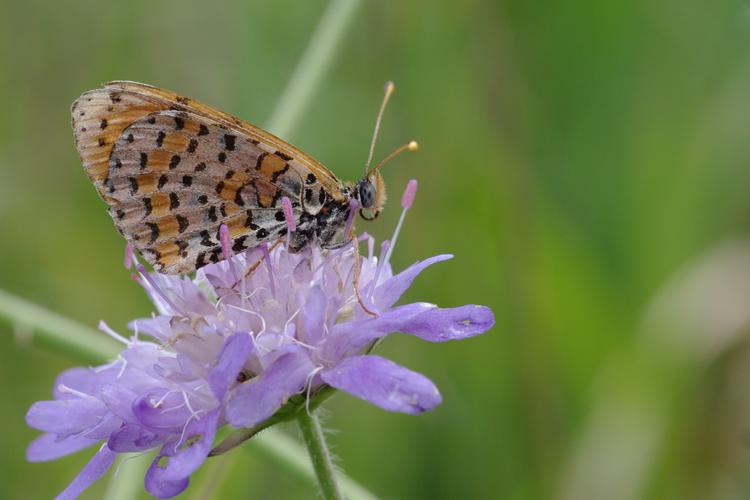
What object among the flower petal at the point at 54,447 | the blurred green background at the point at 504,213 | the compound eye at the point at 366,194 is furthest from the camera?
the blurred green background at the point at 504,213

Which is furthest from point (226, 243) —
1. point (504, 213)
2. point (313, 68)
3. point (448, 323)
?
point (504, 213)

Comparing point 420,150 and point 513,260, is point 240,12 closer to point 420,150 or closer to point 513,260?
point 420,150

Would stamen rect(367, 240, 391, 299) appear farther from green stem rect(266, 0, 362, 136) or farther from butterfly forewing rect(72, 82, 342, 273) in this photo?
green stem rect(266, 0, 362, 136)

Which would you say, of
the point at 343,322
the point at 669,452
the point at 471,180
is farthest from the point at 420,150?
the point at 343,322

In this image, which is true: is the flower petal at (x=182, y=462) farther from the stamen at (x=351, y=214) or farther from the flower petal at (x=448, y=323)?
the stamen at (x=351, y=214)

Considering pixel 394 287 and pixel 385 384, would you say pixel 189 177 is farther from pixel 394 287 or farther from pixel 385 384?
pixel 385 384

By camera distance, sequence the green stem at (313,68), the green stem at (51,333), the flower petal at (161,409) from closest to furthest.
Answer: the flower petal at (161,409)
the green stem at (51,333)
the green stem at (313,68)

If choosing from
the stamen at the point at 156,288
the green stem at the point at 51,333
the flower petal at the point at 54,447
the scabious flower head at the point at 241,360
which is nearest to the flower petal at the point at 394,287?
the scabious flower head at the point at 241,360

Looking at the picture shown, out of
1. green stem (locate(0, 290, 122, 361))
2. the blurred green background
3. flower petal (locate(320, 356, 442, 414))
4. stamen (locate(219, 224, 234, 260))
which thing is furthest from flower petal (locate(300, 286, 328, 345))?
the blurred green background
